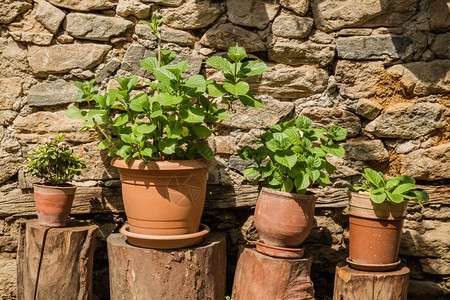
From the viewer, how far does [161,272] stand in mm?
2768

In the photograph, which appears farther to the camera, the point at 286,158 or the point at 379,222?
the point at 379,222

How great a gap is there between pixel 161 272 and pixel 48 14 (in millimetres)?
1640

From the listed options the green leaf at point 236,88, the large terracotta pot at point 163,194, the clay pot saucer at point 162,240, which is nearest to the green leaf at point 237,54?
the green leaf at point 236,88

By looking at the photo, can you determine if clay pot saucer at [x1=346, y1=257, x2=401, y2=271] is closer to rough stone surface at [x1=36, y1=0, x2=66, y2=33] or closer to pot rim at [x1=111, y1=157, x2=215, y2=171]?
pot rim at [x1=111, y1=157, x2=215, y2=171]

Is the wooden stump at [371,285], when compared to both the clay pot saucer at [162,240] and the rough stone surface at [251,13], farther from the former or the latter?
the rough stone surface at [251,13]

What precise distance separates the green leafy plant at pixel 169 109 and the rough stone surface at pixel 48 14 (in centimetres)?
54

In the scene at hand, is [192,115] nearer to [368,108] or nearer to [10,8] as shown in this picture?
[368,108]

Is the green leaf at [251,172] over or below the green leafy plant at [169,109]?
below

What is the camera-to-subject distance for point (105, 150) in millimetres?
3260

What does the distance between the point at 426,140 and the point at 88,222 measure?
82.2 inches

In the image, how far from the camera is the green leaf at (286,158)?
2.73m

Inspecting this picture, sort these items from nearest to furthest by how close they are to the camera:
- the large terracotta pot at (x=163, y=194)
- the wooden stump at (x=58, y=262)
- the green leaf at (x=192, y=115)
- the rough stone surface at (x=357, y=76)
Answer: the green leaf at (x=192, y=115)
the large terracotta pot at (x=163, y=194)
the wooden stump at (x=58, y=262)
the rough stone surface at (x=357, y=76)

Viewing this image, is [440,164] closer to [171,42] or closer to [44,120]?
[171,42]

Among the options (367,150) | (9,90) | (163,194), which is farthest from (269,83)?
(9,90)
